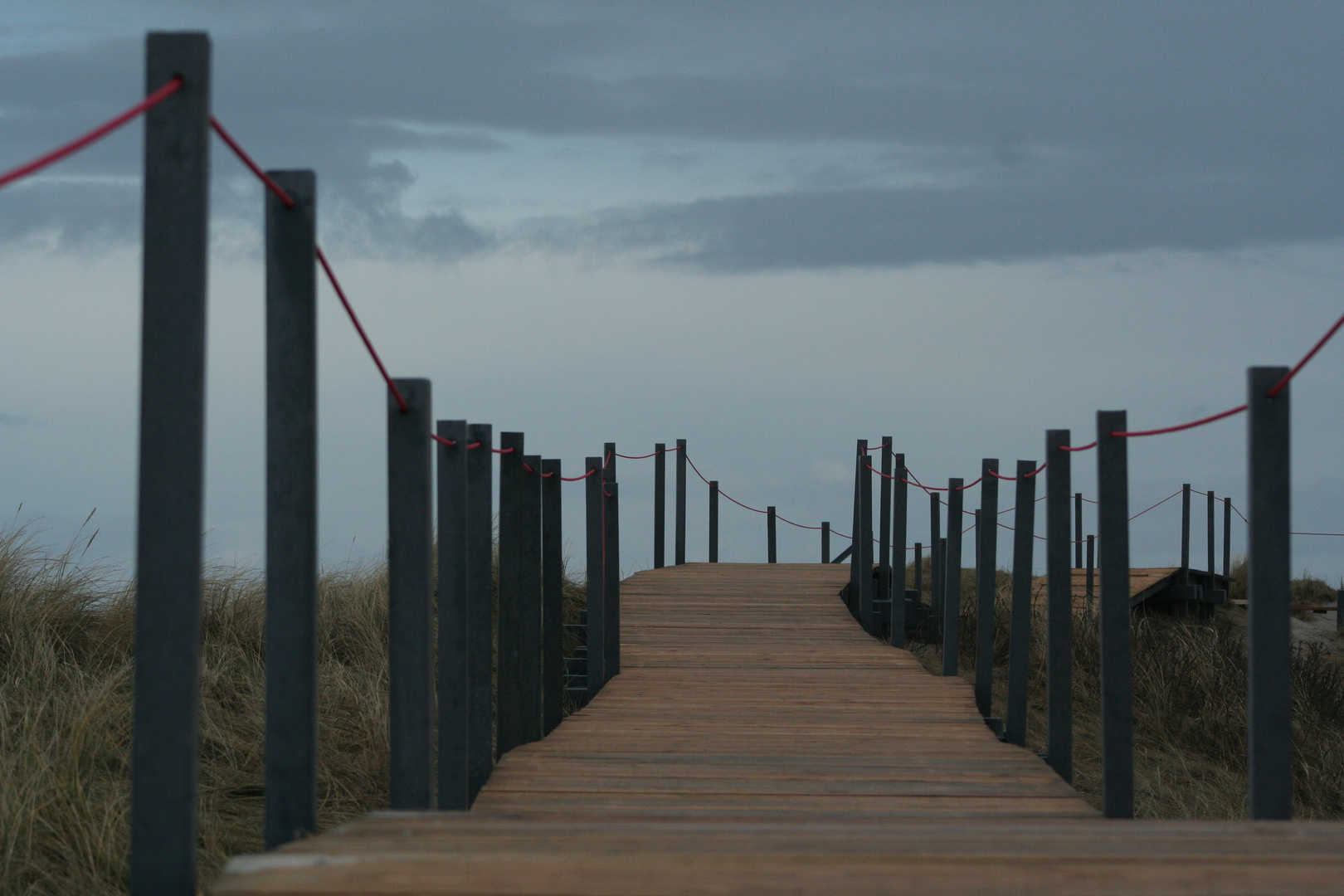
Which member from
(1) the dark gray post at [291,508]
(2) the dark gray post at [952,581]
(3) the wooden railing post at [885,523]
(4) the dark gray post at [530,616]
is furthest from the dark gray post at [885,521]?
(1) the dark gray post at [291,508]

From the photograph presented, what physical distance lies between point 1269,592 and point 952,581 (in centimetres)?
415

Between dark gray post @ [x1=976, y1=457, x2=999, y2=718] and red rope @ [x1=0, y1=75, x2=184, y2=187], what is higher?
red rope @ [x1=0, y1=75, x2=184, y2=187]

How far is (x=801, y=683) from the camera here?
24.4ft

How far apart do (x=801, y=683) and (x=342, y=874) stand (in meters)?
5.48

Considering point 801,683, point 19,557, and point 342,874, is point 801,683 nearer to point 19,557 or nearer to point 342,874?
point 19,557

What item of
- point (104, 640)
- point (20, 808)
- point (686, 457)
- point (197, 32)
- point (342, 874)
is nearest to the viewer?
point (342, 874)

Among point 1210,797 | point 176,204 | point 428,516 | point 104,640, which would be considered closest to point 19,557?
point 104,640

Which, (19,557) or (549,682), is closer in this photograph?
(549,682)

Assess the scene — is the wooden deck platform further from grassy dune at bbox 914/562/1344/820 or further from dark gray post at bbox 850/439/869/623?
dark gray post at bbox 850/439/869/623

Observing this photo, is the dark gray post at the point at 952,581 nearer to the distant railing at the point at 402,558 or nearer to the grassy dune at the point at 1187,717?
the distant railing at the point at 402,558

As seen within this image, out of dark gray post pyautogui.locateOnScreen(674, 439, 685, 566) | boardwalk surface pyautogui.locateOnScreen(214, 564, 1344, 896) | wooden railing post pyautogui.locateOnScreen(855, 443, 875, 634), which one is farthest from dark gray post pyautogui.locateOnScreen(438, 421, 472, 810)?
dark gray post pyautogui.locateOnScreen(674, 439, 685, 566)

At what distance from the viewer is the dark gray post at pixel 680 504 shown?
1430 cm

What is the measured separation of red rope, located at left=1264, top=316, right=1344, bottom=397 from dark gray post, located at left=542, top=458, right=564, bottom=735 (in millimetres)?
3576

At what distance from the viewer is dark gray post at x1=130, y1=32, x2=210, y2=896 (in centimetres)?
231
